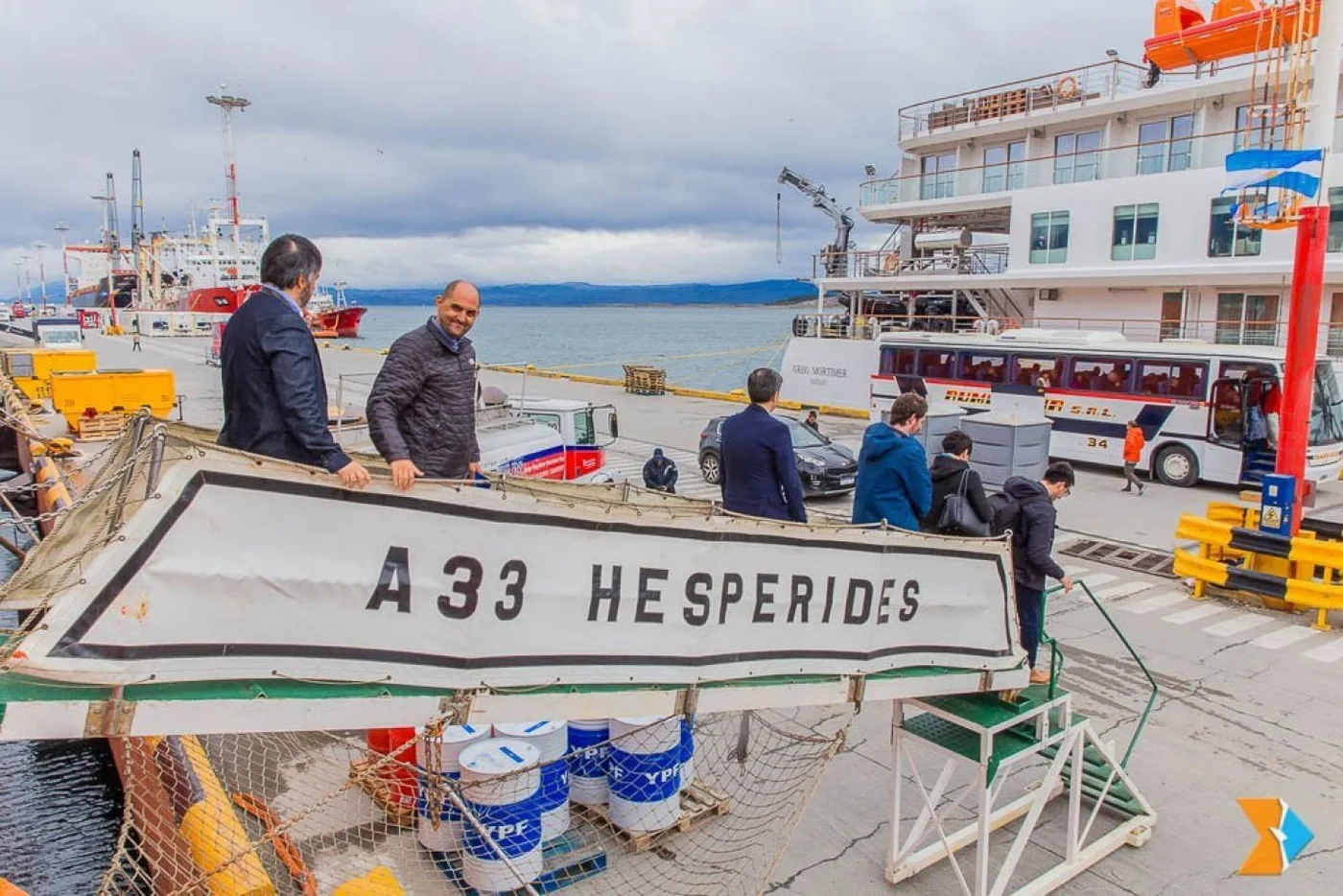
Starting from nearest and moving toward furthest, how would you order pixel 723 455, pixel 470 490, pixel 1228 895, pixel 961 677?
pixel 470 490, pixel 961 677, pixel 1228 895, pixel 723 455

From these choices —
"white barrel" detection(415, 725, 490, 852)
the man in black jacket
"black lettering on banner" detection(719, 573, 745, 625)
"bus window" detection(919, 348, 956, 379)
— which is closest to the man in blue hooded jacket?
the man in black jacket

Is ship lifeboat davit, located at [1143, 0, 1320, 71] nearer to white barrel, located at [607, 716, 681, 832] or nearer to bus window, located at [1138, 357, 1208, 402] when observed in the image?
bus window, located at [1138, 357, 1208, 402]

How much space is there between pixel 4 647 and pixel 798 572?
280cm

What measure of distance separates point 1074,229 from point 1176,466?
25.1 ft

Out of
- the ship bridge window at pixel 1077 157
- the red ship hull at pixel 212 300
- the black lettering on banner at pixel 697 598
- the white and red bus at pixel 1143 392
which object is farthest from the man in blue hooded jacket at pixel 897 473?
the red ship hull at pixel 212 300

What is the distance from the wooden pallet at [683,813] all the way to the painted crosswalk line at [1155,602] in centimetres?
648

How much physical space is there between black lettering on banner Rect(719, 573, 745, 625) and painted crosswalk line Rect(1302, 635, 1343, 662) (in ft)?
25.1

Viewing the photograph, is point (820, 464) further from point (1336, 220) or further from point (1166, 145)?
point (1166, 145)

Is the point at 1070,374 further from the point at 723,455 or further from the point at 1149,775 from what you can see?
the point at 723,455

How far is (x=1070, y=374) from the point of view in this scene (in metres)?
18.9

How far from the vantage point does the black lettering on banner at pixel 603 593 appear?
10.9ft

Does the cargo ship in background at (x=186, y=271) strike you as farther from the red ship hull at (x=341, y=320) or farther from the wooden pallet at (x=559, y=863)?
the wooden pallet at (x=559, y=863)

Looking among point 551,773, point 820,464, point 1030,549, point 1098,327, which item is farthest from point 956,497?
point 1098,327

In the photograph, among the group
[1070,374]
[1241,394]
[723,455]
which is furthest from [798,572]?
[1070,374]
